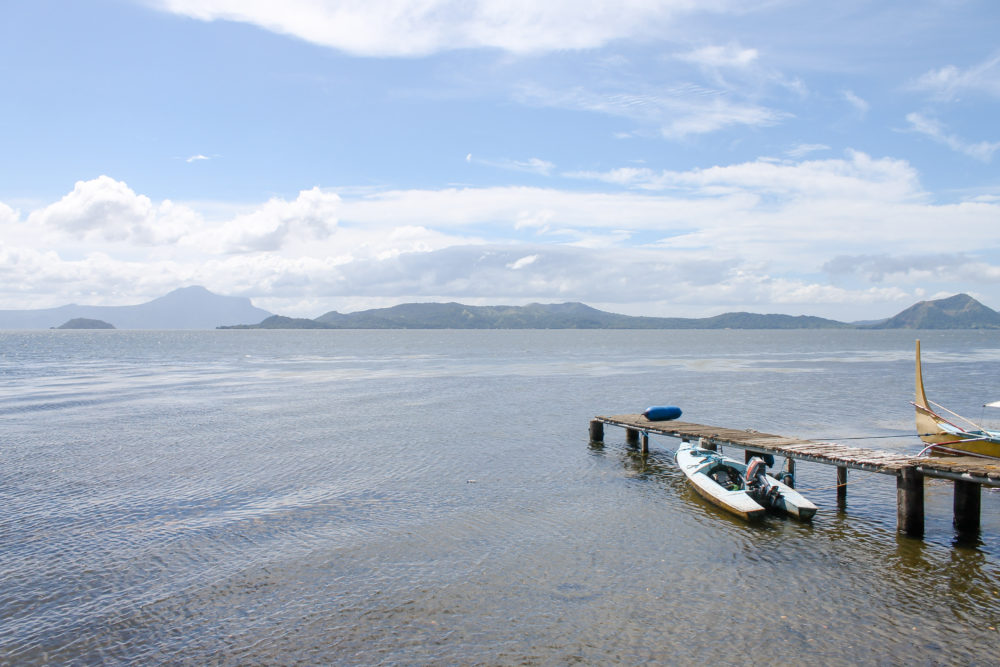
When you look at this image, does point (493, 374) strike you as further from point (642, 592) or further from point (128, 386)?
point (642, 592)

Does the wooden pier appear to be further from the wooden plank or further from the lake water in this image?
the lake water

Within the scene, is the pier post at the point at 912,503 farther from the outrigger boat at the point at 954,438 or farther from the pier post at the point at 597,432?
the pier post at the point at 597,432

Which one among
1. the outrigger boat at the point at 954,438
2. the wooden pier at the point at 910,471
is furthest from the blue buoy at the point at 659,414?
the outrigger boat at the point at 954,438

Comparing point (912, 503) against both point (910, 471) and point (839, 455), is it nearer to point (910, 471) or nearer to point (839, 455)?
point (910, 471)

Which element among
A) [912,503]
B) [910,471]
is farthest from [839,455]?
[912,503]

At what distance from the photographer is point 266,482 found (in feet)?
99.9

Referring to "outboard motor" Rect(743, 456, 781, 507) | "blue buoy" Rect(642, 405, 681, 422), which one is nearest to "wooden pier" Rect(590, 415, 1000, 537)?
"outboard motor" Rect(743, 456, 781, 507)

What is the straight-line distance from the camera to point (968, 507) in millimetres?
23172

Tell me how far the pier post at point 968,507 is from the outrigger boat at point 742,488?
4707 mm

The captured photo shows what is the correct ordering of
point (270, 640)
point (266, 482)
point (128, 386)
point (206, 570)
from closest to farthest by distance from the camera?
point (270, 640)
point (206, 570)
point (266, 482)
point (128, 386)

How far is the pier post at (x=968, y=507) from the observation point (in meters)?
23.1

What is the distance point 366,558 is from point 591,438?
73.7 ft

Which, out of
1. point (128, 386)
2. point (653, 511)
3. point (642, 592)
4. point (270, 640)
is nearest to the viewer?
point (270, 640)

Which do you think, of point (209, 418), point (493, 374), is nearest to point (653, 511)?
point (209, 418)
